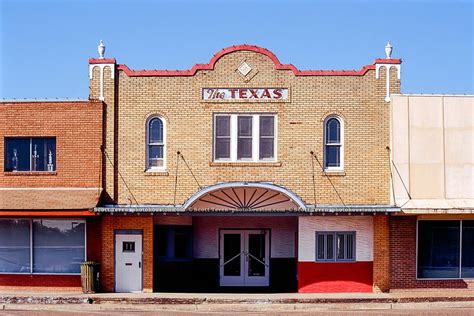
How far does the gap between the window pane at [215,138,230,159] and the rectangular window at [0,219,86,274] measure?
16.9 ft

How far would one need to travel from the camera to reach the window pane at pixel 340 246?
84.0 feet

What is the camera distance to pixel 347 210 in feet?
79.6

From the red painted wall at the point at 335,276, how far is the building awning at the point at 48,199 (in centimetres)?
743

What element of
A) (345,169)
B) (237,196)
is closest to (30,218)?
(237,196)

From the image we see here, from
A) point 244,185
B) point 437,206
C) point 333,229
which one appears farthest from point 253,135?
point 437,206

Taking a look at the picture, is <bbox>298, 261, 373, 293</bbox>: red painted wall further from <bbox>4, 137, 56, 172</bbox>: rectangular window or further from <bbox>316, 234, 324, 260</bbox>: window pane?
<bbox>4, 137, 56, 172</bbox>: rectangular window

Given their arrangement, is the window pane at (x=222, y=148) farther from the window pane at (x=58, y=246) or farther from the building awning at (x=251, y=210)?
the window pane at (x=58, y=246)

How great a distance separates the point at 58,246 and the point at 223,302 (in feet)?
20.4

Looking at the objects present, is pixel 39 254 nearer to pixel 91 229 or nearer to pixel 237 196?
pixel 91 229

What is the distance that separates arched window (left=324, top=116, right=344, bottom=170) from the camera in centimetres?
2564

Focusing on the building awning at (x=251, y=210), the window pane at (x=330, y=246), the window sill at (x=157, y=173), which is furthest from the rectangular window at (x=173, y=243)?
the window pane at (x=330, y=246)

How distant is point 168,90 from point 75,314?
8.22m

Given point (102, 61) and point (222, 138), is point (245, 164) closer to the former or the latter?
point (222, 138)

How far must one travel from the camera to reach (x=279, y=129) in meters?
25.5
